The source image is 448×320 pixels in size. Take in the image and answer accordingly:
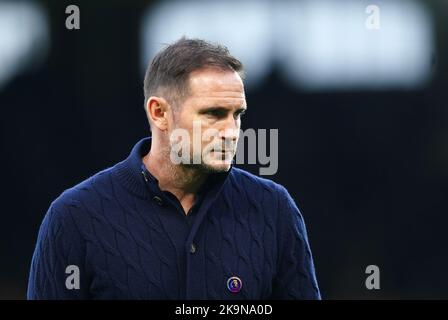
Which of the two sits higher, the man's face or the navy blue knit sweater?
the man's face

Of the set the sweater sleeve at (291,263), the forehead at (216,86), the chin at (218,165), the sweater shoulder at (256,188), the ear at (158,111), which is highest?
the forehead at (216,86)

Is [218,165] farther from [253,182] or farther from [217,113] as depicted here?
[253,182]

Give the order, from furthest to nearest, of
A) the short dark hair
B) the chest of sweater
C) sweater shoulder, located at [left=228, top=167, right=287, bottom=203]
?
1. sweater shoulder, located at [left=228, top=167, right=287, bottom=203]
2. the short dark hair
3. the chest of sweater

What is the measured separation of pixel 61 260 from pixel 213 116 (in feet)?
2.42

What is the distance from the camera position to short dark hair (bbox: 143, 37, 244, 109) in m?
3.25

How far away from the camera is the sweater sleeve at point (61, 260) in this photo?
10.4ft

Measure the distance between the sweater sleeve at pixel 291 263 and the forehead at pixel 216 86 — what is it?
47 cm

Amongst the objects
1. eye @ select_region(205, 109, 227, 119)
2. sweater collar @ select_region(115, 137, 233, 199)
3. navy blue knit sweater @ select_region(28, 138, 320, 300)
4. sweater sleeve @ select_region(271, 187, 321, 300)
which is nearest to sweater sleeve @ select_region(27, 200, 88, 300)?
navy blue knit sweater @ select_region(28, 138, 320, 300)

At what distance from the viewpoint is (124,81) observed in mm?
6238

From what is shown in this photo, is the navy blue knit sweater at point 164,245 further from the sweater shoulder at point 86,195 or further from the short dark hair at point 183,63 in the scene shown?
the short dark hair at point 183,63

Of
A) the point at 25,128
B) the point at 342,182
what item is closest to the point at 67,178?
the point at 25,128

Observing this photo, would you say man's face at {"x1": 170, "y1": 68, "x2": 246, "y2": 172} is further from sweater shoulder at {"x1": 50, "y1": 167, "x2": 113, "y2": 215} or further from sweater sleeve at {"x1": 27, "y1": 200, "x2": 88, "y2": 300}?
sweater sleeve at {"x1": 27, "y1": 200, "x2": 88, "y2": 300}

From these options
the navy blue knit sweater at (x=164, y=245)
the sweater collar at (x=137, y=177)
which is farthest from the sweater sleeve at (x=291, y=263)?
the sweater collar at (x=137, y=177)
